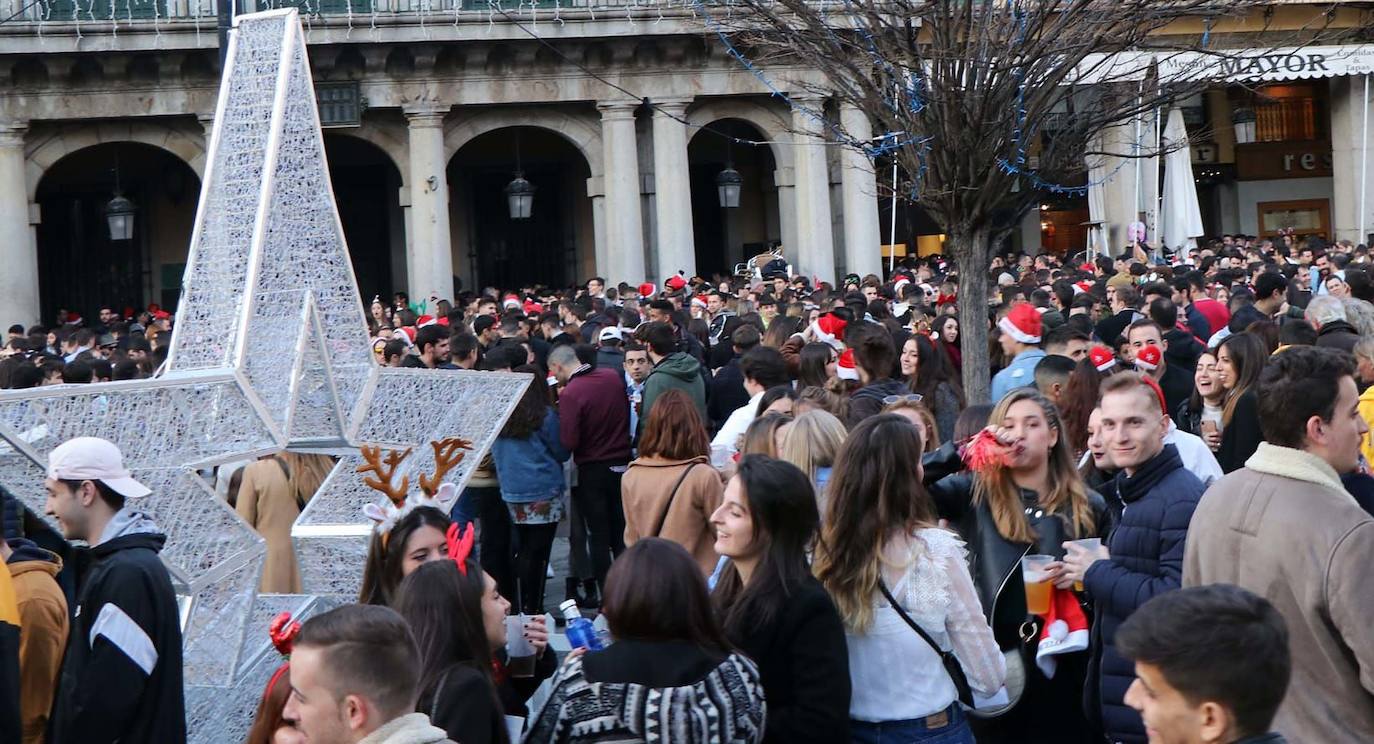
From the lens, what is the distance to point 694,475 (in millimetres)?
7727

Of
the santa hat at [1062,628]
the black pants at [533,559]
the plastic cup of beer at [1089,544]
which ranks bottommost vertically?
the black pants at [533,559]

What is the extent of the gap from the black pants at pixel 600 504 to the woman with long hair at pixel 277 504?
2.76 meters

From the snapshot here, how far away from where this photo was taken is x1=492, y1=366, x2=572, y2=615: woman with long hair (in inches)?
407

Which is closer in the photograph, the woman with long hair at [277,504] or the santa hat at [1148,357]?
the woman with long hair at [277,504]

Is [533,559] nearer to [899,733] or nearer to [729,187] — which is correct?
[899,733]

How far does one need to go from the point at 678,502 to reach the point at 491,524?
135 inches

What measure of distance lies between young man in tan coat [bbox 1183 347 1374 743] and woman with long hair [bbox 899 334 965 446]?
4.91 metres

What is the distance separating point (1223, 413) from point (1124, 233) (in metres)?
20.9

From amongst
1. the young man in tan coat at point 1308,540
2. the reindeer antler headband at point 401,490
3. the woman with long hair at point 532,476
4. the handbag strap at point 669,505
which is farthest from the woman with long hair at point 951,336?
the young man in tan coat at point 1308,540

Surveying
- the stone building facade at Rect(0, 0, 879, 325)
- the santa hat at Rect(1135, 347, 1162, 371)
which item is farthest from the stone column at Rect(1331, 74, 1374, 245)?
the santa hat at Rect(1135, 347, 1162, 371)

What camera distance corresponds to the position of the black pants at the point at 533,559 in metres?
10.5

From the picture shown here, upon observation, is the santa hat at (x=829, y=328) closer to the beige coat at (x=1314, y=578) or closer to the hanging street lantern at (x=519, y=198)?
the beige coat at (x=1314, y=578)

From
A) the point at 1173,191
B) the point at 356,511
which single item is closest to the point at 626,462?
the point at 356,511

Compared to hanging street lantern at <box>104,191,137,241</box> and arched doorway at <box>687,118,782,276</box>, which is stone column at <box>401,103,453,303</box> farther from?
arched doorway at <box>687,118,782,276</box>
